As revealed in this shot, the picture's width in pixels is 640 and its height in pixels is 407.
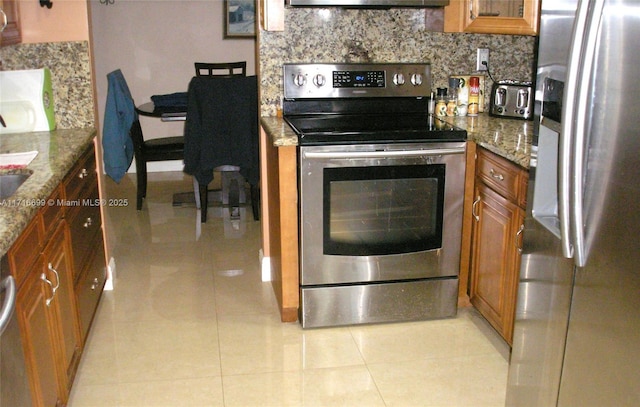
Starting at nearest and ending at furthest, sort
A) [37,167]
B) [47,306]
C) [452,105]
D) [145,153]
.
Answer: [47,306] → [37,167] → [452,105] → [145,153]

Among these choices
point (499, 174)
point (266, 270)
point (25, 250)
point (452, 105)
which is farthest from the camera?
point (266, 270)

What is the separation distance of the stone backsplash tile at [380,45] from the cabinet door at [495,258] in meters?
0.89

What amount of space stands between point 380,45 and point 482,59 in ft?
1.88

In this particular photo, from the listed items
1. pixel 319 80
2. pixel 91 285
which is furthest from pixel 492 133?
pixel 91 285

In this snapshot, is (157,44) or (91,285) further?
(157,44)

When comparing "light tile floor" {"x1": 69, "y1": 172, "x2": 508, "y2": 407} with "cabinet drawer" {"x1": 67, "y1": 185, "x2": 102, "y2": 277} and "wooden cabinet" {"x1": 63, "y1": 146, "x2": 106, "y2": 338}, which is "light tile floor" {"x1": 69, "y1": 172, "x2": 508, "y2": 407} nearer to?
"wooden cabinet" {"x1": 63, "y1": 146, "x2": 106, "y2": 338}

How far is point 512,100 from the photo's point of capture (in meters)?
3.38

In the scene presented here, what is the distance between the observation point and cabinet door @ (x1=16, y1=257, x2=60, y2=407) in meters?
1.85

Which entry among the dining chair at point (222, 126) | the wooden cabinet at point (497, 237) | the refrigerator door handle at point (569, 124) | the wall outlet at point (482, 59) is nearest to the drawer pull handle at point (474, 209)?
the wooden cabinet at point (497, 237)

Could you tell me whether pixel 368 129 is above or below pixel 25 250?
above

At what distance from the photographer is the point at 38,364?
1959mm

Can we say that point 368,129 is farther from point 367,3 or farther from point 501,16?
point 501,16

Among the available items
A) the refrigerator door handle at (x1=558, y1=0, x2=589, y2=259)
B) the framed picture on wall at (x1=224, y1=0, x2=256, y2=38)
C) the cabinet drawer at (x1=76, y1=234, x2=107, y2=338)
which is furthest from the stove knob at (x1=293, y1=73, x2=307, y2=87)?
the framed picture on wall at (x1=224, y1=0, x2=256, y2=38)

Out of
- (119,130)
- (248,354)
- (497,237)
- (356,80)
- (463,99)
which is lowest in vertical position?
(248,354)
